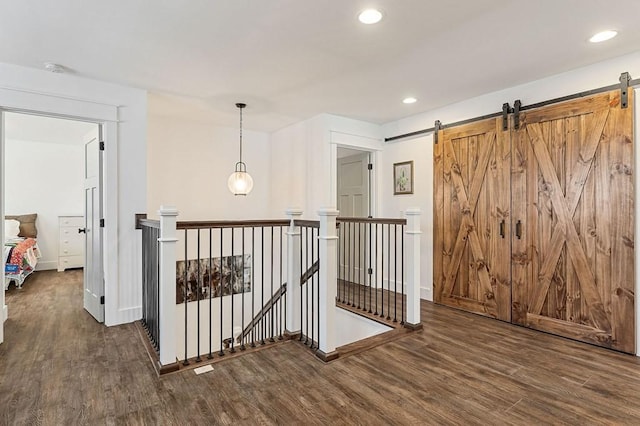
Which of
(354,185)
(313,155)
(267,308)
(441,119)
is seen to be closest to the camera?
(441,119)

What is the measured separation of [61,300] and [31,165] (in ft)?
11.6

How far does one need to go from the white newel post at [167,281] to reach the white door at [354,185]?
132 inches

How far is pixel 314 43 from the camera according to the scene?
261 centimetres

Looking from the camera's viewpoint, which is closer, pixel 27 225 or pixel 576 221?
pixel 576 221

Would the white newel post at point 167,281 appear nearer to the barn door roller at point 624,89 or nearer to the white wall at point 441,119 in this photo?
the white wall at point 441,119

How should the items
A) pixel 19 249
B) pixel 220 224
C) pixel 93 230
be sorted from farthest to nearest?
pixel 19 249
pixel 93 230
pixel 220 224

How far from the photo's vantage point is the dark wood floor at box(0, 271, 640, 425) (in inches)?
75.6

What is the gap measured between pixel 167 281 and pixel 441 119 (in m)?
3.59

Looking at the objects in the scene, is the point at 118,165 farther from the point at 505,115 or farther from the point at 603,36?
the point at 603,36

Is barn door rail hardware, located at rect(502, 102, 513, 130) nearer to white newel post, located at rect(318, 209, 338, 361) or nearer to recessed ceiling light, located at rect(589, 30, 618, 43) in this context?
recessed ceiling light, located at rect(589, 30, 618, 43)

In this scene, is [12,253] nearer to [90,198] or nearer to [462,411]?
[90,198]

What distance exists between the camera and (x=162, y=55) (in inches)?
110

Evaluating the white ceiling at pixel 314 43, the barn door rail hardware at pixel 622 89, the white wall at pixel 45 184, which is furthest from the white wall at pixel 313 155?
the white wall at pixel 45 184

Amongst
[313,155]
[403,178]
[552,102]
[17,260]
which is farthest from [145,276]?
[552,102]
